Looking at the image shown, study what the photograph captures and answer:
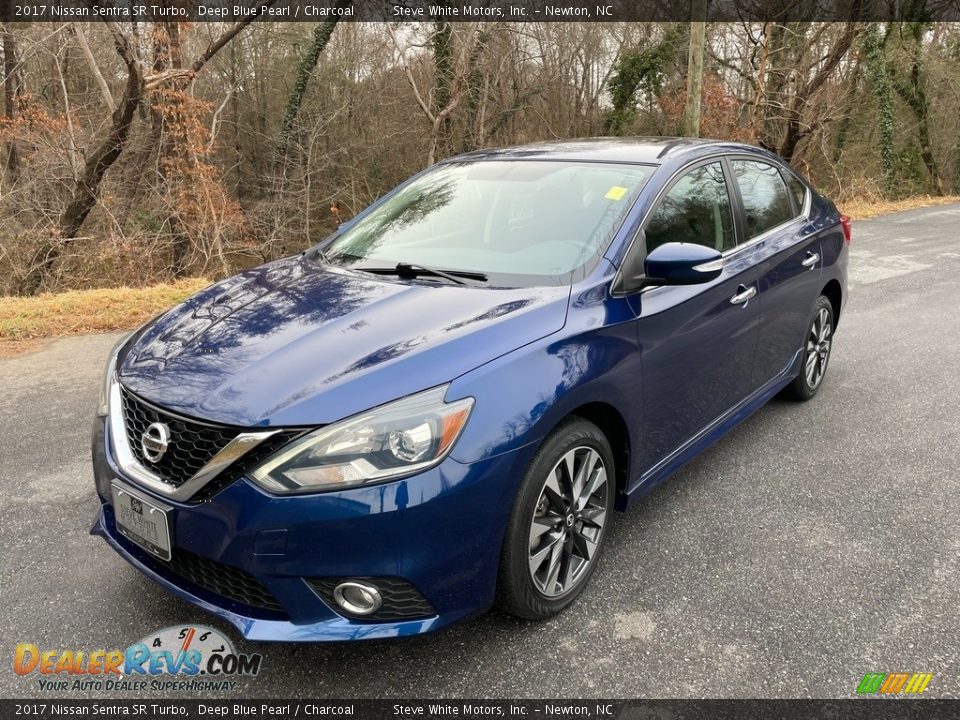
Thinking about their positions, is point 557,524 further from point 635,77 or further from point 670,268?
point 635,77

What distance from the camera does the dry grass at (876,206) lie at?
1422 centimetres

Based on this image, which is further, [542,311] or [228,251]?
[228,251]

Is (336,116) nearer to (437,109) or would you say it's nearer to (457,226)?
(437,109)

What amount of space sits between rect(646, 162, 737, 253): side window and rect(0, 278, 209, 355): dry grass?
4894 millimetres

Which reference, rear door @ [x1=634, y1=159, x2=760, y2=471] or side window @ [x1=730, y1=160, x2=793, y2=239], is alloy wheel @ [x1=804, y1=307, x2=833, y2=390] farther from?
rear door @ [x1=634, y1=159, x2=760, y2=471]

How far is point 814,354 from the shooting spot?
14.8 ft

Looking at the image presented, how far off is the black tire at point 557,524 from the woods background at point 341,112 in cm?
1072

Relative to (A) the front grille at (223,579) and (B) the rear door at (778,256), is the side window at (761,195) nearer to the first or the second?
(B) the rear door at (778,256)

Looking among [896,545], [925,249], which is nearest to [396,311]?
[896,545]

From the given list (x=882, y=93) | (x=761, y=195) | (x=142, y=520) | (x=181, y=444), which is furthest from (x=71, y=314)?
(x=882, y=93)

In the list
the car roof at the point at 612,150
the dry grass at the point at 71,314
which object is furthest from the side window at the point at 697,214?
the dry grass at the point at 71,314

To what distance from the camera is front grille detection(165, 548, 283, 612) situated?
2070 millimetres

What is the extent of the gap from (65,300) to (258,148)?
1497cm

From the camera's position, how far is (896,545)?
9.70 ft
